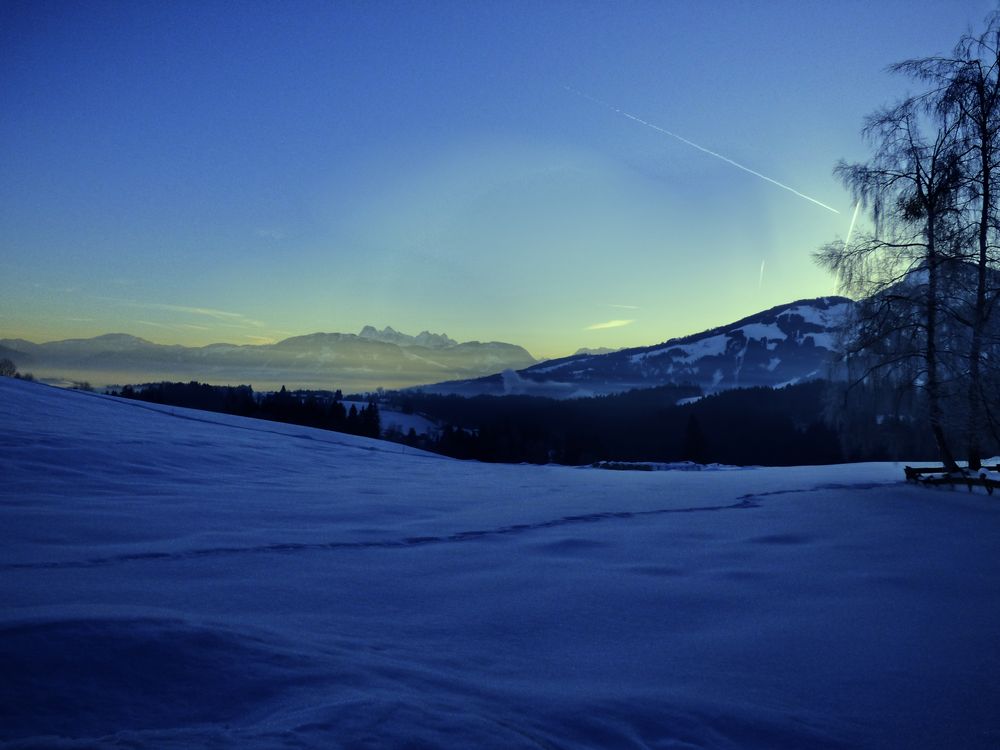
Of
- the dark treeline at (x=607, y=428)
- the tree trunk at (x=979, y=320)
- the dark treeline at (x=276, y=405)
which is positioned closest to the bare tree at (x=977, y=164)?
the tree trunk at (x=979, y=320)

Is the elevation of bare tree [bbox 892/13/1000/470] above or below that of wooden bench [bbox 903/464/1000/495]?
above

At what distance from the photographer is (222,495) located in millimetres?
8281

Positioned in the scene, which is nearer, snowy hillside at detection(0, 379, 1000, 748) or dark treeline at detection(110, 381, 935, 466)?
snowy hillside at detection(0, 379, 1000, 748)

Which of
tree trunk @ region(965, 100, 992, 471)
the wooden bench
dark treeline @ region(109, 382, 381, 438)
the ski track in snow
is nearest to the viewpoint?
the ski track in snow

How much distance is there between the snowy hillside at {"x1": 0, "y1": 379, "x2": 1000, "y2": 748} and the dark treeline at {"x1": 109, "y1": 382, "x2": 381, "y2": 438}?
6472 cm

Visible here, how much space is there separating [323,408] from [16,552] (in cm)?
7211

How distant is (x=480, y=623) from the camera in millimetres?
3637

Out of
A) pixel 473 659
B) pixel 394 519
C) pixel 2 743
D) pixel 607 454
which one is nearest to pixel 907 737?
pixel 473 659

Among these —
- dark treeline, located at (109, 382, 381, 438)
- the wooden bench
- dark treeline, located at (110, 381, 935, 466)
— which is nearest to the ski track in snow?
the wooden bench

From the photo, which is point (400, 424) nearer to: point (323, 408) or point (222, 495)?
point (323, 408)

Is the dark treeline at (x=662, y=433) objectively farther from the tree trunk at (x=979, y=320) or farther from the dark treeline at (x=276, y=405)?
the tree trunk at (x=979, y=320)

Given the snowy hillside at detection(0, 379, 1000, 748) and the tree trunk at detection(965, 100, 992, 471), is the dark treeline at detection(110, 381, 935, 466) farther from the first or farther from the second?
the snowy hillside at detection(0, 379, 1000, 748)

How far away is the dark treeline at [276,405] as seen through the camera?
68.6 metres

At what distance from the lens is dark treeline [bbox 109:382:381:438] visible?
68562 mm
